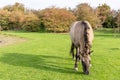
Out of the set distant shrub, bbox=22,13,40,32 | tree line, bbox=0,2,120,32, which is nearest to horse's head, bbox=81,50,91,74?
tree line, bbox=0,2,120,32

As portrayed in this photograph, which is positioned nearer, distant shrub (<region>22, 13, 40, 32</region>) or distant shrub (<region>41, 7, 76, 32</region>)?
distant shrub (<region>41, 7, 76, 32</region>)

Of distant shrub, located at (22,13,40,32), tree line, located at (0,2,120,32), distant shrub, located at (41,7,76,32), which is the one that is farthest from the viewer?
distant shrub, located at (22,13,40,32)

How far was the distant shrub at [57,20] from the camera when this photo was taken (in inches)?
1681

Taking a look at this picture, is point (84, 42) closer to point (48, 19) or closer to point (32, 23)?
point (48, 19)

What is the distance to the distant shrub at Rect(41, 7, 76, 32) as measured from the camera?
4270 centimetres

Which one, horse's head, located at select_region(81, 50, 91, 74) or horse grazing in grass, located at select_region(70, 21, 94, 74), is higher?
horse grazing in grass, located at select_region(70, 21, 94, 74)

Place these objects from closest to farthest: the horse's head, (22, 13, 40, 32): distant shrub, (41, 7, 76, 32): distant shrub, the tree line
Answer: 1. the horse's head
2. (41, 7, 76, 32): distant shrub
3. the tree line
4. (22, 13, 40, 32): distant shrub

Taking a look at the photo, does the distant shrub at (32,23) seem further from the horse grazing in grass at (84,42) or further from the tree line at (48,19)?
the horse grazing in grass at (84,42)

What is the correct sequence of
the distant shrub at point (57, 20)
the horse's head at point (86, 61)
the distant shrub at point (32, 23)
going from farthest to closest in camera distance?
1. the distant shrub at point (32, 23)
2. the distant shrub at point (57, 20)
3. the horse's head at point (86, 61)

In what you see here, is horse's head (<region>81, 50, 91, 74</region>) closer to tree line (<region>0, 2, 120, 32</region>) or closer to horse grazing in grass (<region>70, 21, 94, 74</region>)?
horse grazing in grass (<region>70, 21, 94, 74</region>)

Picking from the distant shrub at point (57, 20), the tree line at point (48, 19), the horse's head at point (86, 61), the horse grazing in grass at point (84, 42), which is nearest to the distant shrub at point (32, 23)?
the tree line at point (48, 19)

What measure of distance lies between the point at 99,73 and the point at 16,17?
42612 millimetres

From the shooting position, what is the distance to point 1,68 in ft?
31.3

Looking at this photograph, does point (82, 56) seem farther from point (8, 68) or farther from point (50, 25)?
point (50, 25)
